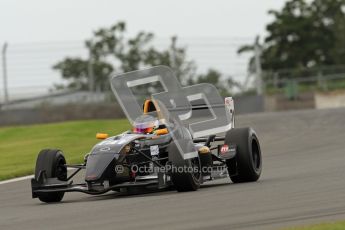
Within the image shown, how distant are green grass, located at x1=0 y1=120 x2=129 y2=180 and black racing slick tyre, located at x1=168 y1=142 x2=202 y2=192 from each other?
5.46 m

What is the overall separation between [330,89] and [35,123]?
41.7 feet

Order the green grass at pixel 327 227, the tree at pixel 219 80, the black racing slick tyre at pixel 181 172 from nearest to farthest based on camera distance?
the green grass at pixel 327 227 < the black racing slick tyre at pixel 181 172 < the tree at pixel 219 80

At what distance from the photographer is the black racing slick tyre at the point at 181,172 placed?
37.7ft

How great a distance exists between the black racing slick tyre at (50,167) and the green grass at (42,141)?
14.0ft

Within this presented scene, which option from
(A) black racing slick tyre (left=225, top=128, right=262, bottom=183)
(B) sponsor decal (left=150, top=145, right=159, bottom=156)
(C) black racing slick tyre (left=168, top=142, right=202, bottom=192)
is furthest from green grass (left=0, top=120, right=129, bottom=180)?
(C) black racing slick tyre (left=168, top=142, right=202, bottom=192)

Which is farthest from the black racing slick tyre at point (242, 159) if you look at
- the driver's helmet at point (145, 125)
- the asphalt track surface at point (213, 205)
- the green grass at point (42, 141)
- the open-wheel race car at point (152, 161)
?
the green grass at point (42, 141)

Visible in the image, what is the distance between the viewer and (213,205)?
10.0 meters

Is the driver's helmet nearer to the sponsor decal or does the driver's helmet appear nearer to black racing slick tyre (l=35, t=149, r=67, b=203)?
the sponsor decal

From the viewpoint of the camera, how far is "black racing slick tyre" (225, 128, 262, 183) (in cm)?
1284

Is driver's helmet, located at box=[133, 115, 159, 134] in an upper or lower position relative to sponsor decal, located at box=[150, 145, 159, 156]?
upper

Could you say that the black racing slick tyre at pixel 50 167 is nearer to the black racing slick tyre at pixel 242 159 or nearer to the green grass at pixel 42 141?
the black racing slick tyre at pixel 242 159

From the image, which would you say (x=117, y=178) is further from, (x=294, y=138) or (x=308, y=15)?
(x=308, y=15)

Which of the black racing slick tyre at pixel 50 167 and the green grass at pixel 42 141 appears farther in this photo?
the green grass at pixel 42 141

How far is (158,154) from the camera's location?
12195 mm
